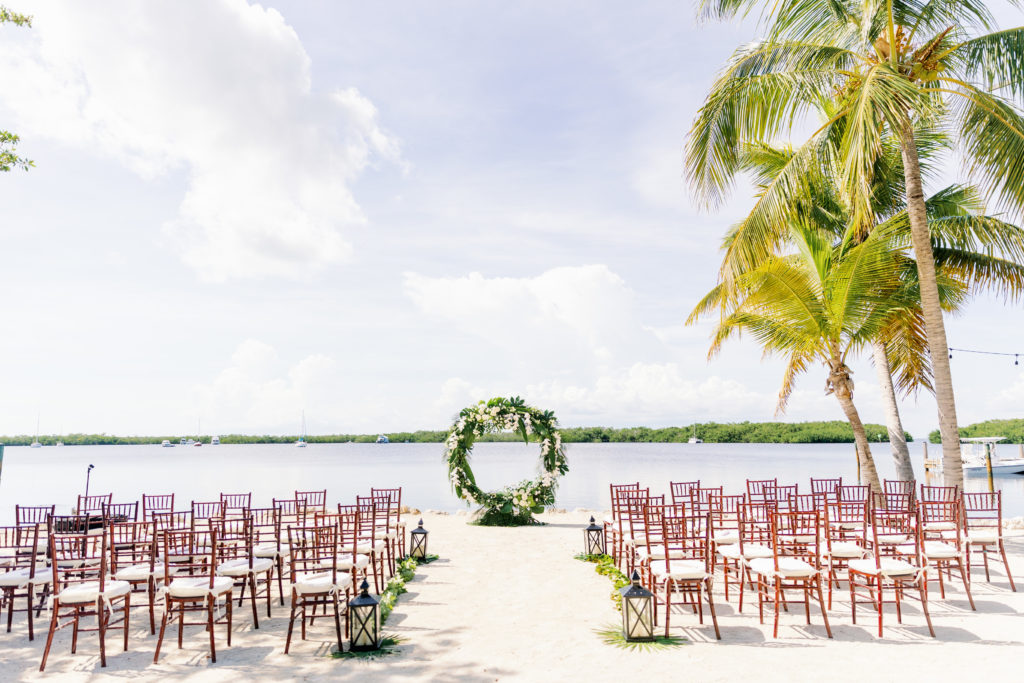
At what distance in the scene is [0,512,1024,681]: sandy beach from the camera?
204 inches

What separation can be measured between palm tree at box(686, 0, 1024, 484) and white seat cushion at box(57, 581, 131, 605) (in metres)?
9.53

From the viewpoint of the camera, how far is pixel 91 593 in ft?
18.5

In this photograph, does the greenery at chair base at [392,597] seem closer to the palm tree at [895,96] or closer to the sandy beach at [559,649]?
the sandy beach at [559,649]

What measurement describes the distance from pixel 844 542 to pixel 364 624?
5458 mm

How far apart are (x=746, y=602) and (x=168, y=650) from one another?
5.91 m

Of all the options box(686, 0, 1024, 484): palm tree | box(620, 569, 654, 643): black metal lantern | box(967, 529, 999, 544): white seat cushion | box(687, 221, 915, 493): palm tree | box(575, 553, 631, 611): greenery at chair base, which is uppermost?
box(686, 0, 1024, 484): palm tree

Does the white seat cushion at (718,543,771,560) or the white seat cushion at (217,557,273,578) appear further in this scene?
the white seat cushion at (718,543,771,560)

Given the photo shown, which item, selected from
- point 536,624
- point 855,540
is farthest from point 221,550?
point 855,540

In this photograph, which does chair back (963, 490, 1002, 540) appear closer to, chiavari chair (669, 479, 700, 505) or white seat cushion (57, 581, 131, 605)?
chiavari chair (669, 479, 700, 505)

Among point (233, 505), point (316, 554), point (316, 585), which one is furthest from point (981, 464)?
point (316, 585)

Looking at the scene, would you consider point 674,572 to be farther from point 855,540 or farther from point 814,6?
point 814,6

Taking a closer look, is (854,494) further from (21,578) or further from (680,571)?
(21,578)

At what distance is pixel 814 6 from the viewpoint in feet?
37.4

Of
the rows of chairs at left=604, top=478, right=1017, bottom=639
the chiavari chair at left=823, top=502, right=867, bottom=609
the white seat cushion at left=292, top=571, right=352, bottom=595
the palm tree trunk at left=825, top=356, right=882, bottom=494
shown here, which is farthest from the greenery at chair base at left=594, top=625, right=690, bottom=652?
the palm tree trunk at left=825, top=356, right=882, bottom=494
